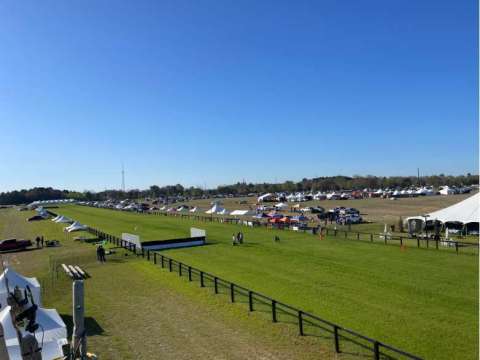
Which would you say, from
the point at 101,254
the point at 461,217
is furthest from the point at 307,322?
the point at 461,217

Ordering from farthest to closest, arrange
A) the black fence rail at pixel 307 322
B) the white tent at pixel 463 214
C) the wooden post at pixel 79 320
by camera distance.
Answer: the white tent at pixel 463 214 < the black fence rail at pixel 307 322 < the wooden post at pixel 79 320

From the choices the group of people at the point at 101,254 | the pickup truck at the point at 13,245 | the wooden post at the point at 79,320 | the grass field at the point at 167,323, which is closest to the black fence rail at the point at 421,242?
the grass field at the point at 167,323

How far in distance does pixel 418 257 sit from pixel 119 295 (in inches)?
768

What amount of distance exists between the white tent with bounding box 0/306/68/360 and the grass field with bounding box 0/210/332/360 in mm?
1206

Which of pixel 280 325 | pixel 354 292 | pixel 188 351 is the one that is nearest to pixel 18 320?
pixel 188 351

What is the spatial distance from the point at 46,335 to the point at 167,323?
14.4 feet

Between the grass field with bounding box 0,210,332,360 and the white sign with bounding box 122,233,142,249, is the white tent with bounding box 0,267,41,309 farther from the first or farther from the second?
the white sign with bounding box 122,233,142,249

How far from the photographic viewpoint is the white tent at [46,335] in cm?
1152

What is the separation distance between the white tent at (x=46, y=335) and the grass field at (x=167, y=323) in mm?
1206

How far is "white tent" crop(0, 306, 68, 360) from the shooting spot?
37.8 ft

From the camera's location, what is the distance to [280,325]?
1530 cm

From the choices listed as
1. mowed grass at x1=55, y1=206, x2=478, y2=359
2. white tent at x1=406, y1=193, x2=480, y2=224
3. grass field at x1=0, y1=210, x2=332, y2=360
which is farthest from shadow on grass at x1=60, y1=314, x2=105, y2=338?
white tent at x1=406, y1=193, x2=480, y2=224

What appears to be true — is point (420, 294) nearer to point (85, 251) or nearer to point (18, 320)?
point (18, 320)

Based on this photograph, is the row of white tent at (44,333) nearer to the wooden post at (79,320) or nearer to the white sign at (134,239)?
the wooden post at (79,320)
